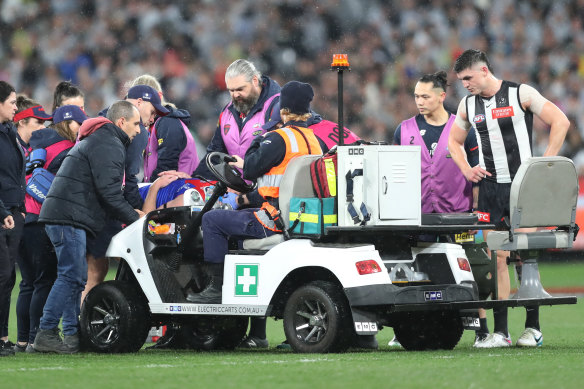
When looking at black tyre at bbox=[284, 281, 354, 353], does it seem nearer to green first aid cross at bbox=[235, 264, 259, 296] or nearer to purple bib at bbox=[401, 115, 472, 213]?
green first aid cross at bbox=[235, 264, 259, 296]

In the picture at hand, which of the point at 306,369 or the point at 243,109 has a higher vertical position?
the point at 243,109

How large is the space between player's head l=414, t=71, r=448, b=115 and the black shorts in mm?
863

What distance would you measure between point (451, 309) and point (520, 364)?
735 millimetres

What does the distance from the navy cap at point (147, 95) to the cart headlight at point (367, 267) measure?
9.70ft

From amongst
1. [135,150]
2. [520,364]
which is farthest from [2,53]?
[520,364]

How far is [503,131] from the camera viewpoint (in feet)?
26.0

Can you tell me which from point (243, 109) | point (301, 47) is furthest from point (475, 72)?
point (301, 47)

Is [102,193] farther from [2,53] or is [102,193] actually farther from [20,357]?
[2,53]

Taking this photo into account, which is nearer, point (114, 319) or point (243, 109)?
point (114, 319)

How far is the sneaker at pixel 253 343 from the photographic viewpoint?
8.48 metres

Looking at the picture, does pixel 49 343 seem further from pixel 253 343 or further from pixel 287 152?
pixel 287 152

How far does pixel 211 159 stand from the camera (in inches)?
289

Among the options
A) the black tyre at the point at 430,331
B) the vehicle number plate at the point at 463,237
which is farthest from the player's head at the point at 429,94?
the black tyre at the point at 430,331

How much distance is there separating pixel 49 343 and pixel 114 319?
0.50 metres
